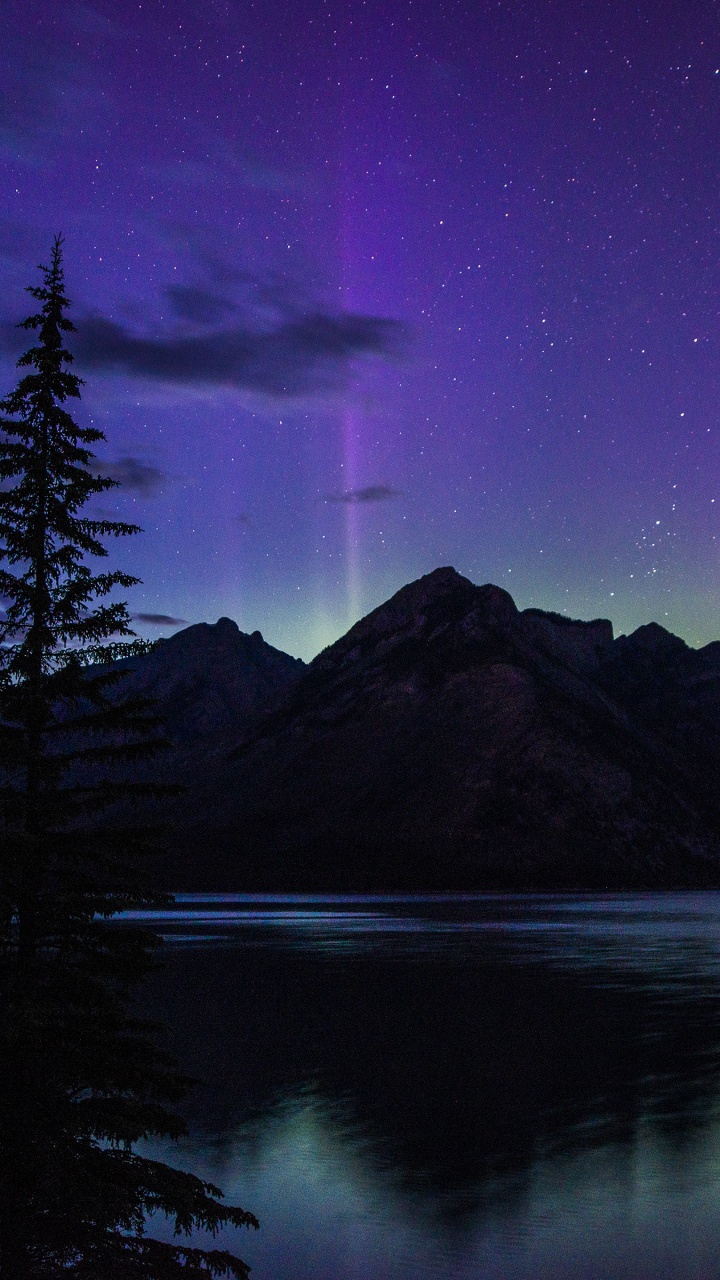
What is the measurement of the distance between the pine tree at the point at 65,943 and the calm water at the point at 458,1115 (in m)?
3.67

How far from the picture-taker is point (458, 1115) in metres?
27.2

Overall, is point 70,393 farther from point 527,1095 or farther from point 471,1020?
point 471,1020

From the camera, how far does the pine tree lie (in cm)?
1381

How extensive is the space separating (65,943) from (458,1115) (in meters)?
14.4

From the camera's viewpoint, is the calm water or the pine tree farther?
the calm water

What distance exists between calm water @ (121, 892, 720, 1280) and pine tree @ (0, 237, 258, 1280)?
12.0 feet

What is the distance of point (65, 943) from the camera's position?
15641 millimetres

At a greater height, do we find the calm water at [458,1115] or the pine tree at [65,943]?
the pine tree at [65,943]

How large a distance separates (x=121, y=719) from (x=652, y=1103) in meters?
18.8

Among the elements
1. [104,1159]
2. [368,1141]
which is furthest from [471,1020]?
[104,1159]

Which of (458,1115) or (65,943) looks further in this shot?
(458,1115)

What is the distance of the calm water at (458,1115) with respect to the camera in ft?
59.6

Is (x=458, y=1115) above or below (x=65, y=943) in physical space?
below

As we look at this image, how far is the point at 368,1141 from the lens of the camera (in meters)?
25.0
